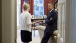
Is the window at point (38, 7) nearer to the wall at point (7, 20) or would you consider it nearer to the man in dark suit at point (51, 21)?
the man in dark suit at point (51, 21)

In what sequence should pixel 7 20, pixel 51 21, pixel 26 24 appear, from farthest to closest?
pixel 26 24 → pixel 51 21 → pixel 7 20

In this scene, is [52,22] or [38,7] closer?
[52,22]

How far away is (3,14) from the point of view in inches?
64.4

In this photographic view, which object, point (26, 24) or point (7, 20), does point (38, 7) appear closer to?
point (26, 24)

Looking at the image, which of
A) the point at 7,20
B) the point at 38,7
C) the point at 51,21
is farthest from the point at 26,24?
the point at 38,7

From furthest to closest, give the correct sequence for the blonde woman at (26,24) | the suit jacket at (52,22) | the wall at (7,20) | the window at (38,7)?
the window at (38,7) → the blonde woman at (26,24) → the suit jacket at (52,22) → the wall at (7,20)

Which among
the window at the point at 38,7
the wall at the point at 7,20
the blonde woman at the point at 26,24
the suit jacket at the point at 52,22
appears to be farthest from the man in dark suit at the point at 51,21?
the window at the point at 38,7

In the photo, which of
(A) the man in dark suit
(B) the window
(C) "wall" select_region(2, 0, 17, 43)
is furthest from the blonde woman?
(B) the window

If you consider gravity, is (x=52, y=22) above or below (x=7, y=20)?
below

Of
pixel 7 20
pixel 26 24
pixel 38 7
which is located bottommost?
pixel 26 24

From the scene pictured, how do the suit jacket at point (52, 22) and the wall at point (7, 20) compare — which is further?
the suit jacket at point (52, 22)

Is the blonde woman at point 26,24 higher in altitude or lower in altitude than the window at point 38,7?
lower

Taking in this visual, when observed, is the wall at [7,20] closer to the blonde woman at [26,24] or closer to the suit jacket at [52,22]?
the suit jacket at [52,22]

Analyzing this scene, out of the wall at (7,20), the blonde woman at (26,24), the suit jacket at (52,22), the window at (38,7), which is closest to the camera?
the wall at (7,20)
